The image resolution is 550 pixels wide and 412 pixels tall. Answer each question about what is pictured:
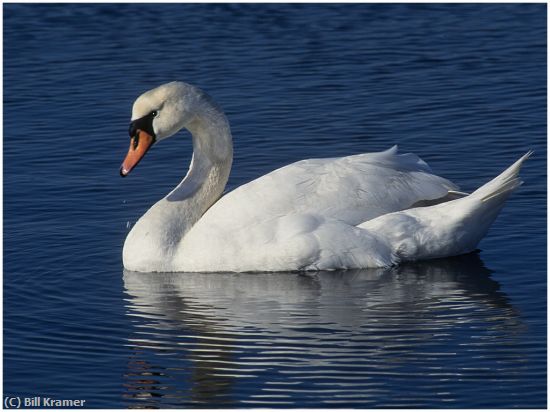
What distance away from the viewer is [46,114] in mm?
18484

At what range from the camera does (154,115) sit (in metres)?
13.3

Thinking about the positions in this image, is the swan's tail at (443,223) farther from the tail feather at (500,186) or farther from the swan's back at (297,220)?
the swan's back at (297,220)

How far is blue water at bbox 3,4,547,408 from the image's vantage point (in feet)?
34.4

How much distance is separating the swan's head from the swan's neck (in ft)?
0.78

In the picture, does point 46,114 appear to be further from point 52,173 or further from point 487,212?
point 487,212

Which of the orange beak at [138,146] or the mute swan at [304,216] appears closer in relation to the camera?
the mute swan at [304,216]

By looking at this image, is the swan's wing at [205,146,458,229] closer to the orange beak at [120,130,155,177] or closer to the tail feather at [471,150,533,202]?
the tail feather at [471,150,533,202]

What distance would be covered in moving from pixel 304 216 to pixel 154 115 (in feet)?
5.43

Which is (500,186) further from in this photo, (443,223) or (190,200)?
(190,200)

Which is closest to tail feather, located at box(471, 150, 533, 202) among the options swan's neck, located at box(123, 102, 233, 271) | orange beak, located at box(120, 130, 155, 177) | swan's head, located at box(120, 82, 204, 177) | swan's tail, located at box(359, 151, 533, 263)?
swan's tail, located at box(359, 151, 533, 263)

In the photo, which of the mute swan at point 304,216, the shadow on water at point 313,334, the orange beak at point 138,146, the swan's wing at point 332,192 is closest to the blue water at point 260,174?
the shadow on water at point 313,334

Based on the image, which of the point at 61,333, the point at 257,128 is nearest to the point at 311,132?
the point at 257,128

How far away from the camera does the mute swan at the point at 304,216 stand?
13.0m

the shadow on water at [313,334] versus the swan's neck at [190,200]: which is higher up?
the swan's neck at [190,200]
